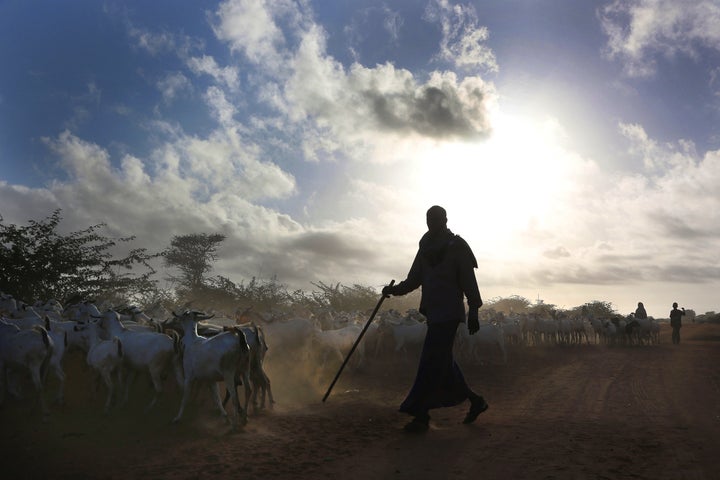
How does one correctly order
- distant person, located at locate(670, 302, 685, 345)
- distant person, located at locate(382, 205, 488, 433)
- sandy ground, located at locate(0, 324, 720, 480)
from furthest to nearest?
distant person, located at locate(670, 302, 685, 345), distant person, located at locate(382, 205, 488, 433), sandy ground, located at locate(0, 324, 720, 480)

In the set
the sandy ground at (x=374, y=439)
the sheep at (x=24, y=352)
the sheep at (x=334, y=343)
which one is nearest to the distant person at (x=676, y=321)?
the sandy ground at (x=374, y=439)

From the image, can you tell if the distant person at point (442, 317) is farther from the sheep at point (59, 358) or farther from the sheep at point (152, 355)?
the sheep at point (59, 358)

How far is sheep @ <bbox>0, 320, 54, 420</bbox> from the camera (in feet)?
27.6

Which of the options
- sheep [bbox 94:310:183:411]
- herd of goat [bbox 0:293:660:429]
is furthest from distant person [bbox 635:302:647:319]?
sheep [bbox 94:310:183:411]

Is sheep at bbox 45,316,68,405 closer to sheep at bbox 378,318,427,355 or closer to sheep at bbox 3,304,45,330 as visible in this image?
sheep at bbox 3,304,45,330

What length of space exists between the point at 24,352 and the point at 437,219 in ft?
22.8

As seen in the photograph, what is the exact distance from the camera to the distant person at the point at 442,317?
7453 millimetres

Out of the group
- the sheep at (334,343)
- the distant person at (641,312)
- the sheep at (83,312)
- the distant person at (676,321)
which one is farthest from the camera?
the distant person at (641,312)

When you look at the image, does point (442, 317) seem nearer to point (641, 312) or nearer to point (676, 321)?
point (676, 321)

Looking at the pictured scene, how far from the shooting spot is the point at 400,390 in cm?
1277

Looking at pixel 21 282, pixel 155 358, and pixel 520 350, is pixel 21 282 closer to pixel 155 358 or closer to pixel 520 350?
pixel 155 358

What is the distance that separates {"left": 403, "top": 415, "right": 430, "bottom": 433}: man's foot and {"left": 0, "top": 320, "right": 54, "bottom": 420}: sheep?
582 centimetres

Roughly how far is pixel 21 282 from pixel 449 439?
19.4 metres

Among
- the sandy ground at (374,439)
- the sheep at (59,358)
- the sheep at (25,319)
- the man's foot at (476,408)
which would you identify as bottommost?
the sandy ground at (374,439)
